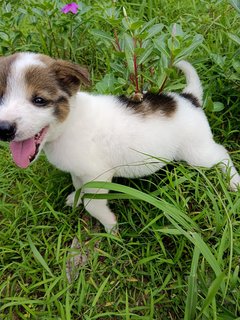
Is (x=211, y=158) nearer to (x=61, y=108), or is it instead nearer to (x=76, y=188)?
(x=76, y=188)

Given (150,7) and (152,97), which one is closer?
(152,97)

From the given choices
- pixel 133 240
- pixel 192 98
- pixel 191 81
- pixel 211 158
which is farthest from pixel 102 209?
pixel 191 81

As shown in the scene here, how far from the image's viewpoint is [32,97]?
2217 millimetres

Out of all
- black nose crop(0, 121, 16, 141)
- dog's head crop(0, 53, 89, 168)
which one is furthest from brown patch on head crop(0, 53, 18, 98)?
black nose crop(0, 121, 16, 141)

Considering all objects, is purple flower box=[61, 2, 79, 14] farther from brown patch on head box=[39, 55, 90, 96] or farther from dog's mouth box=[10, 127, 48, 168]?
dog's mouth box=[10, 127, 48, 168]

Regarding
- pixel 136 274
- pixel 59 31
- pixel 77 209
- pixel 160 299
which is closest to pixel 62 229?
pixel 77 209

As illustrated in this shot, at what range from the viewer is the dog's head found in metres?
2.15

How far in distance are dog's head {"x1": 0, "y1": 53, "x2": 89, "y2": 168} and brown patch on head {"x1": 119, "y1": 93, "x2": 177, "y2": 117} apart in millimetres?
477

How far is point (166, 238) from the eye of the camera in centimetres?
284

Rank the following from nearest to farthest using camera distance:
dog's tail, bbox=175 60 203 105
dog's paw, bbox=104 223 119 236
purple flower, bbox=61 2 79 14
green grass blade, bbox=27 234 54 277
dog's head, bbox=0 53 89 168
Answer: dog's head, bbox=0 53 89 168
green grass blade, bbox=27 234 54 277
dog's paw, bbox=104 223 119 236
dog's tail, bbox=175 60 203 105
purple flower, bbox=61 2 79 14

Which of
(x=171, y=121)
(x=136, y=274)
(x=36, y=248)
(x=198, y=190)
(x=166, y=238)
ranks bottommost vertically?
(x=36, y=248)

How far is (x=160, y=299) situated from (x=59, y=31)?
108 inches

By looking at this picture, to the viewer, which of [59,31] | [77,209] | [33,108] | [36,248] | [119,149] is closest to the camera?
[33,108]

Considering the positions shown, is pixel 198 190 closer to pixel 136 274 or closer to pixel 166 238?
pixel 166 238
